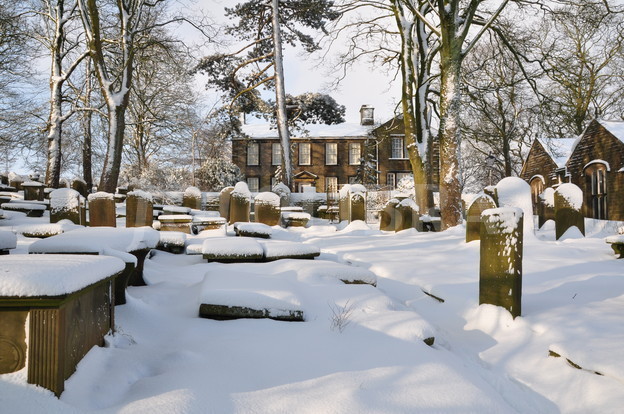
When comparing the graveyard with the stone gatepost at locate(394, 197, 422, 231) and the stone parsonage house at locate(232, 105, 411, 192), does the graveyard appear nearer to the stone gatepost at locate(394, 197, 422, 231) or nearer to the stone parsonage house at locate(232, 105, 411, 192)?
the stone gatepost at locate(394, 197, 422, 231)

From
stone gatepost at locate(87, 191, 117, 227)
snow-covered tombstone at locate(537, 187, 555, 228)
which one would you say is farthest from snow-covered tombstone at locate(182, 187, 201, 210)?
snow-covered tombstone at locate(537, 187, 555, 228)

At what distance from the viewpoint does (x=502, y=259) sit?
12.7 feet

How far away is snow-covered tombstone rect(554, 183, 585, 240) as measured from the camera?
862 centimetres

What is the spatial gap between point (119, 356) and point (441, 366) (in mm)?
2062

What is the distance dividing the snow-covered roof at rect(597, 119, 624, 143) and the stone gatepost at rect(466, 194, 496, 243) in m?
14.0

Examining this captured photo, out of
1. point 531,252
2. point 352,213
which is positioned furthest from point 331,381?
point 352,213

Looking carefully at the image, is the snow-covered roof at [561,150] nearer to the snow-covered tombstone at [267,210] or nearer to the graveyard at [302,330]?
the snow-covered tombstone at [267,210]

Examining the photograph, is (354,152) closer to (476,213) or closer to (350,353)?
(476,213)

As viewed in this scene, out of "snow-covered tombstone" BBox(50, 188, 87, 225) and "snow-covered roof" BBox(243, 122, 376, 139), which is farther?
"snow-covered roof" BBox(243, 122, 376, 139)

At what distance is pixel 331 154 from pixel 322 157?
909 mm

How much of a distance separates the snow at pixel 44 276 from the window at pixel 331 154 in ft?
117

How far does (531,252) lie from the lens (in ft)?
20.9

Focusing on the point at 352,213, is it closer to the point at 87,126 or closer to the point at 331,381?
the point at 331,381

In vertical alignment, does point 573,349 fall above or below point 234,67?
below
